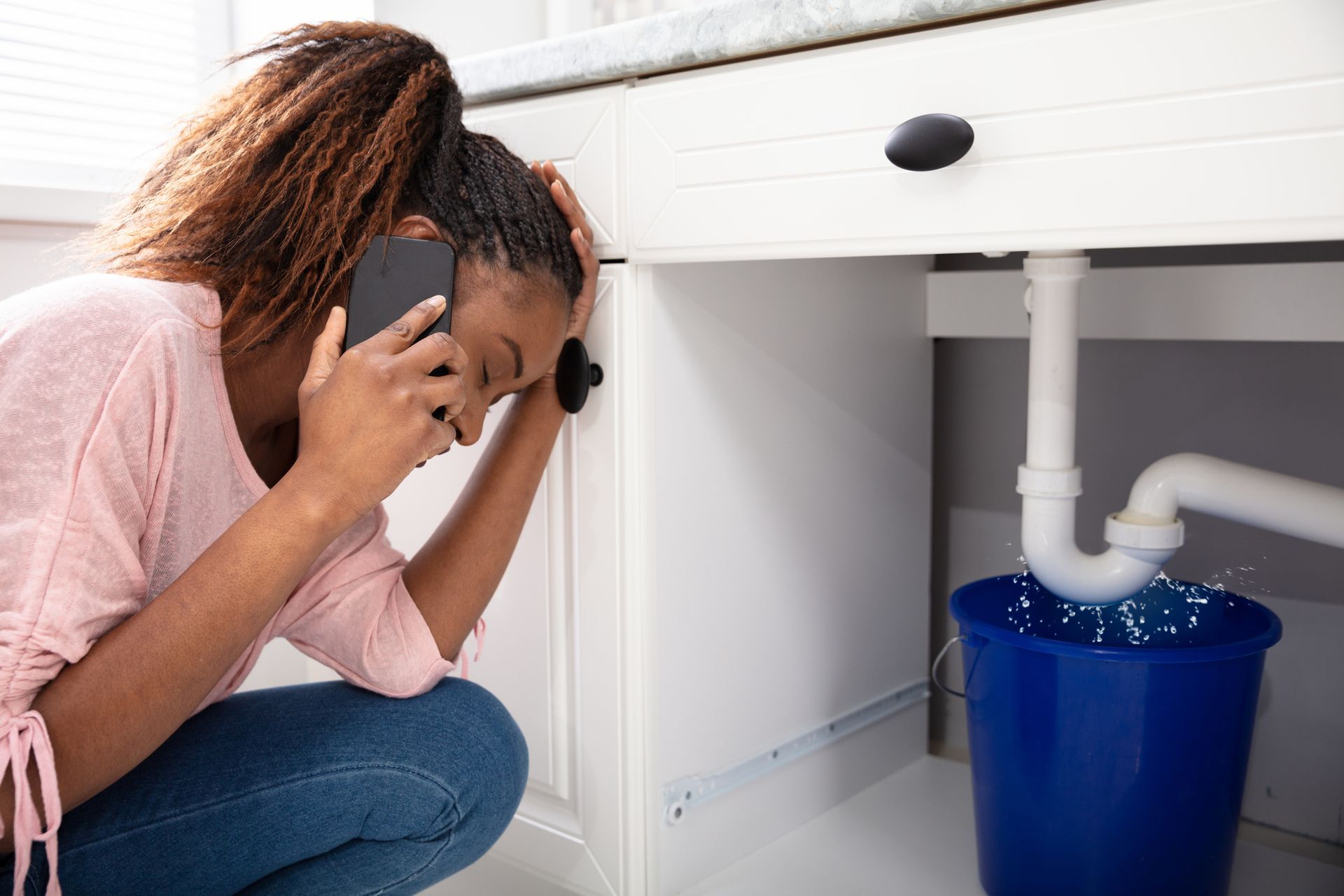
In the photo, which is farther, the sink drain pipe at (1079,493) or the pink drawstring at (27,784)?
the sink drain pipe at (1079,493)

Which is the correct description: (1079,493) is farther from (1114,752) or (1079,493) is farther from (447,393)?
(447,393)

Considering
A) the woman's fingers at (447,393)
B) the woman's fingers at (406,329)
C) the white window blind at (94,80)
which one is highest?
the white window blind at (94,80)

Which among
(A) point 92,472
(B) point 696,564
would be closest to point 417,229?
(A) point 92,472

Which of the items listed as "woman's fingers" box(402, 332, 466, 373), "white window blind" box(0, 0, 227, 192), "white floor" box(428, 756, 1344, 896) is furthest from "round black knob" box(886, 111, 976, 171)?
"white window blind" box(0, 0, 227, 192)

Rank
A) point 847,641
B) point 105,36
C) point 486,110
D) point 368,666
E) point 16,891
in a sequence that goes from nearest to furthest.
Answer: point 16,891, point 368,666, point 486,110, point 847,641, point 105,36

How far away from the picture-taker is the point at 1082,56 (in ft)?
2.14

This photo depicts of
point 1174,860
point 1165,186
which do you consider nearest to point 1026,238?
point 1165,186

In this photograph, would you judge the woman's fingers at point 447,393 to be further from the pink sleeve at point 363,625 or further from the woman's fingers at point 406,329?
the pink sleeve at point 363,625

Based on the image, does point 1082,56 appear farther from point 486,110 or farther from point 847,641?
point 847,641

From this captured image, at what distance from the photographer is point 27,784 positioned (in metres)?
0.59

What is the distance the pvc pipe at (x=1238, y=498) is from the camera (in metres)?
0.86

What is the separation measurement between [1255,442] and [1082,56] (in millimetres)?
603

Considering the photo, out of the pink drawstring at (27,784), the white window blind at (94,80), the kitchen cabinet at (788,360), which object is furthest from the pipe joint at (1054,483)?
the white window blind at (94,80)

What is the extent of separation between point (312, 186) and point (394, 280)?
8 centimetres
